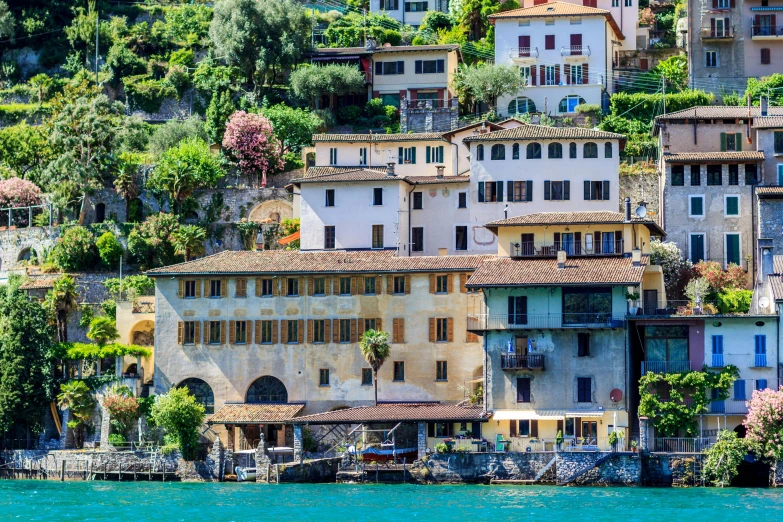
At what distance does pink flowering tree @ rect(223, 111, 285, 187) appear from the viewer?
10556 centimetres

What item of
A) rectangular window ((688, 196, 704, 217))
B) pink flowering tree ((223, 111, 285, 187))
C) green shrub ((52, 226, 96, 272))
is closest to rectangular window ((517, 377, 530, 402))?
rectangular window ((688, 196, 704, 217))

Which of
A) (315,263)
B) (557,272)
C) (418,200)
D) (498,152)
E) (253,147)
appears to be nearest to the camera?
(557,272)

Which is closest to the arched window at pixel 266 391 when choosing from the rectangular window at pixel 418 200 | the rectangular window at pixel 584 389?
the rectangular window at pixel 418 200

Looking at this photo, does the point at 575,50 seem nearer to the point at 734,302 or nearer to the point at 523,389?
the point at 734,302

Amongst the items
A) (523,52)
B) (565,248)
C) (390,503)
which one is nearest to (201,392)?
(565,248)

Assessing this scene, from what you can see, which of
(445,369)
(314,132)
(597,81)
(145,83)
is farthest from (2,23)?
(445,369)

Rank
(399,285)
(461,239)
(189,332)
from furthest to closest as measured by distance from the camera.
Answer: (461,239), (189,332), (399,285)

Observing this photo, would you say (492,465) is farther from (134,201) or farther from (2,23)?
(2,23)

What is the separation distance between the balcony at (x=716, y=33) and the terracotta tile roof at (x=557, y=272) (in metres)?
30.3

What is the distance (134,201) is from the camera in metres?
104

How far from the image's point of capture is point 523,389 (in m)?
81.5

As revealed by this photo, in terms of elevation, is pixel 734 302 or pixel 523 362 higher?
pixel 734 302

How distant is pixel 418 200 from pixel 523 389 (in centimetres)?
1777

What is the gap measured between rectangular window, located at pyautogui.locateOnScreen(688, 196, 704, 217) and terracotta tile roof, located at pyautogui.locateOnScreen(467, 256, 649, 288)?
9136mm
